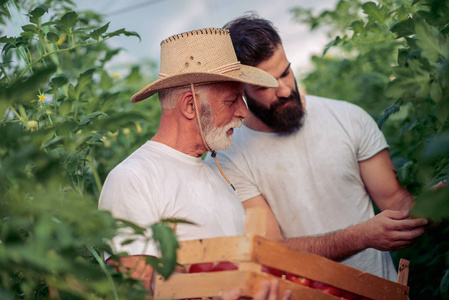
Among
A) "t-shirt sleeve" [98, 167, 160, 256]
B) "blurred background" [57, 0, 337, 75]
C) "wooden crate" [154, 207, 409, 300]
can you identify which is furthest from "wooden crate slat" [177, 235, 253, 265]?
"blurred background" [57, 0, 337, 75]

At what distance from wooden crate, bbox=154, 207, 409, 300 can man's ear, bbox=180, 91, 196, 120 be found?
3.02 feet

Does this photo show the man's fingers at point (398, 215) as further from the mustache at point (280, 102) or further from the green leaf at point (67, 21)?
the green leaf at point (67, 21)

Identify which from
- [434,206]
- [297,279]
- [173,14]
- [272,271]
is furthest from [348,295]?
[173,14]

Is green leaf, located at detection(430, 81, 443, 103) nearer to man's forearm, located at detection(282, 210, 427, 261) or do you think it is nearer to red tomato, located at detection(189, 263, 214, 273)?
red tomato, located at detection(189, 263, 214, 273)

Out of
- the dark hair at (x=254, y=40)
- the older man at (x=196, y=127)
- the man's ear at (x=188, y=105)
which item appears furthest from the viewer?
the dark hair at (x=254, y=40)

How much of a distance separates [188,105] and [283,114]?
71 centimetres

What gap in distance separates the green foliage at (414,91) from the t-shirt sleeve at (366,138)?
0.15 meters

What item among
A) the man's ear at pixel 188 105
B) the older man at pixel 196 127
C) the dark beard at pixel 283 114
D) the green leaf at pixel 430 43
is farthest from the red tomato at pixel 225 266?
the dark beard at pixel 283 114

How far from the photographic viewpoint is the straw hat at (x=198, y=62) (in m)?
2.56

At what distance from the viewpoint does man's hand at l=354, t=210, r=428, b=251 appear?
8.13 ft

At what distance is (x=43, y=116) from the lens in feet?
8.18

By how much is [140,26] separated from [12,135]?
25.8 ft

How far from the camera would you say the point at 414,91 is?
5.47 feet

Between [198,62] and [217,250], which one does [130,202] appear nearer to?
[217,250]
